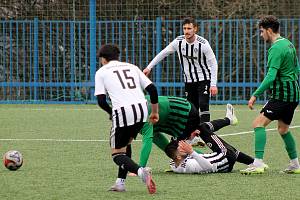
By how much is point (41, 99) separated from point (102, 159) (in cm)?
1359

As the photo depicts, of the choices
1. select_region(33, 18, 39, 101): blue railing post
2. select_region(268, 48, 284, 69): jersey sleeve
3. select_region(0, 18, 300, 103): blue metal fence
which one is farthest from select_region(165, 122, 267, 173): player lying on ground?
select_region(33, 18, 39, 101): blue railing post

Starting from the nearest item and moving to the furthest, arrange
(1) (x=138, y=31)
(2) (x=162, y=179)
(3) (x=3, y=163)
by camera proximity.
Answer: (2) (x=162, y=179) → (3) (x=3, y=163) → (1) (x=138, y=31)

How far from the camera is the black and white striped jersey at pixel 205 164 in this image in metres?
11.7

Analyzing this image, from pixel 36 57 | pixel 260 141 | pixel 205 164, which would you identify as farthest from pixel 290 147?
pixel 36 57

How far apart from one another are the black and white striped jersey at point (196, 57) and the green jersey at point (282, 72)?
3.72 m

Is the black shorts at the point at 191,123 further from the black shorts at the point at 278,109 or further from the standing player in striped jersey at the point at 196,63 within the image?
the standing player in striped jersey at the point at 196,63

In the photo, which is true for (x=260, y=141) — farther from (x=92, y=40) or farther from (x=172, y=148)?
(x=92, y=40)

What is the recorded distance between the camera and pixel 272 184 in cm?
1078

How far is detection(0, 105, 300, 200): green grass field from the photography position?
1012 cm

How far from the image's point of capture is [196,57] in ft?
50.9

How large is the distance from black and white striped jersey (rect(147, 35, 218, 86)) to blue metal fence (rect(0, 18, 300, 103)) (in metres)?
10.5

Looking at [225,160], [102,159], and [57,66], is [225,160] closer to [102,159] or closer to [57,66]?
[102,159]

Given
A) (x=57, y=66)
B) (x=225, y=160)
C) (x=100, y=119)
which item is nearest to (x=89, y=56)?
(x=57, y=66)

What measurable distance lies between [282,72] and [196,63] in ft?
13.0
